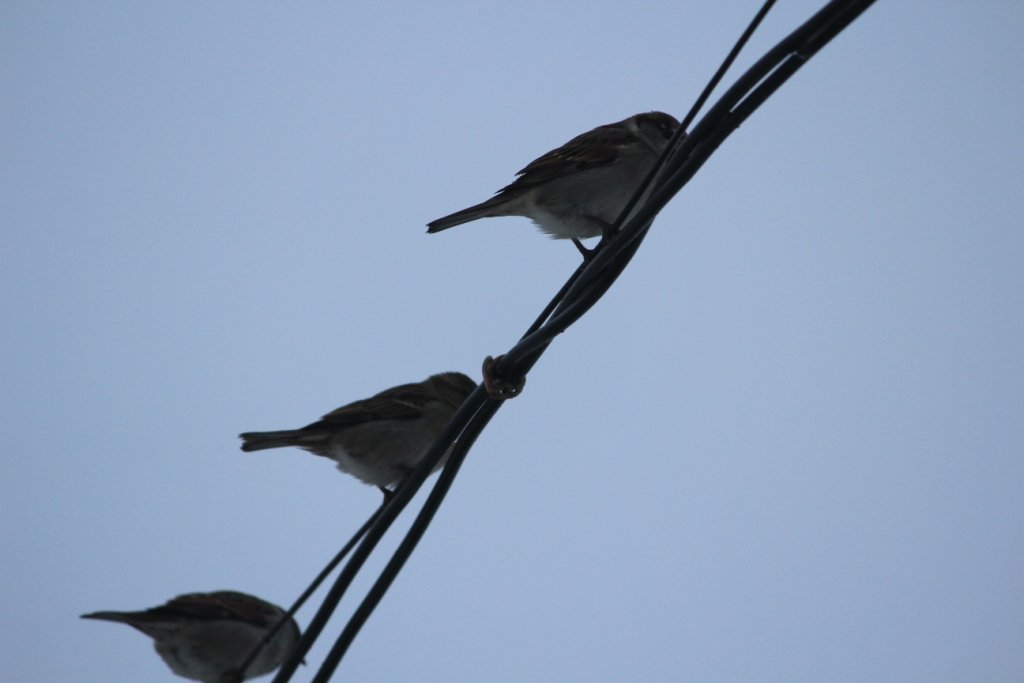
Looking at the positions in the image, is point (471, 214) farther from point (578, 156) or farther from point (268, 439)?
point (268, 439)

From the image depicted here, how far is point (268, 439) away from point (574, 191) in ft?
7.91

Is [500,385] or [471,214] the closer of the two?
[500,385]

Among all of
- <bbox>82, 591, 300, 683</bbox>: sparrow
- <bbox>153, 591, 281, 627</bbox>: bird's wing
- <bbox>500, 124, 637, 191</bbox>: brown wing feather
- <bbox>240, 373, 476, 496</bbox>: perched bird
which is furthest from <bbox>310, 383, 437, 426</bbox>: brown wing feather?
<bbox>500, 124, 637, 191</bbox>: brown wing feather

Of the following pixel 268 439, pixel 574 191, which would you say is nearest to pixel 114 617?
pixel 268 439

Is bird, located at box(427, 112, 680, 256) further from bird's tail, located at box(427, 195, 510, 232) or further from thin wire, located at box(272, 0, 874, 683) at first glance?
thin wire, located at box(272, 0, 874, 683)

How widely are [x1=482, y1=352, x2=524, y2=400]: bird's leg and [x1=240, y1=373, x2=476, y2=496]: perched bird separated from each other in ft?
7.12

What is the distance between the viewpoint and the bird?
5676 millimetres

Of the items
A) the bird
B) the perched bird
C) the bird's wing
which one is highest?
the bird

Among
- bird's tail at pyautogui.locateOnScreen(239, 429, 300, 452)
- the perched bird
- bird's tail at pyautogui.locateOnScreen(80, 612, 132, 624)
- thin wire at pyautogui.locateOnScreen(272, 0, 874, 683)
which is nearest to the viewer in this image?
thin wire at pyautogui.locateOnScreen(272, 0, 874, 683)

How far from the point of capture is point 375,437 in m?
5.86

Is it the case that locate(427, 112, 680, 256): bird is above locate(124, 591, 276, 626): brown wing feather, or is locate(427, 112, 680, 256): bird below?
above

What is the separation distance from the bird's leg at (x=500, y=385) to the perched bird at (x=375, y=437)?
2.17 meters

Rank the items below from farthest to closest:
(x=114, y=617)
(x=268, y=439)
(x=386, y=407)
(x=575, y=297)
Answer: (x=386, y=407)
(x=268, y=439)
(x=114, y=617)
(x=575, y=297)

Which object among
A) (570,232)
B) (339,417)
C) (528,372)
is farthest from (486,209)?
(528,372)
